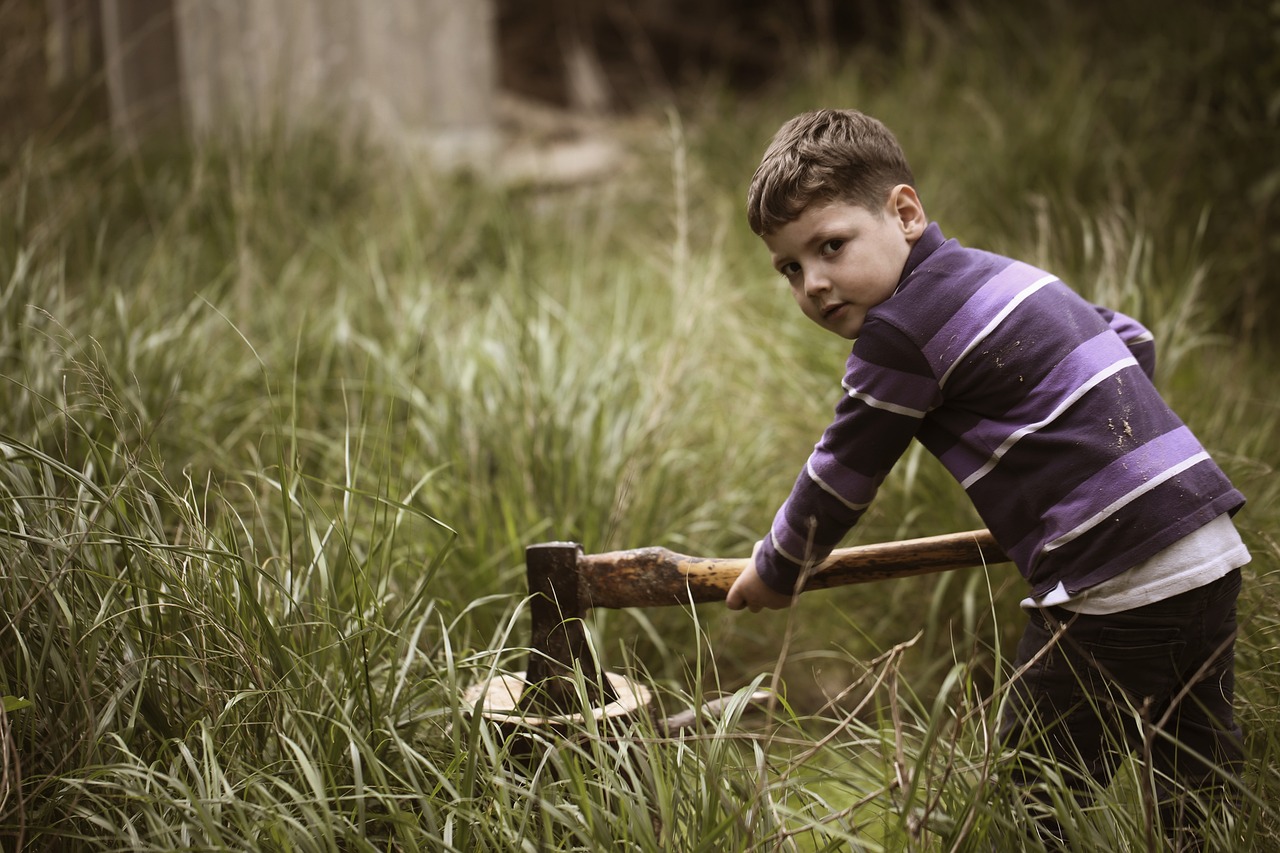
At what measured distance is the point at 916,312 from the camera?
1591mm

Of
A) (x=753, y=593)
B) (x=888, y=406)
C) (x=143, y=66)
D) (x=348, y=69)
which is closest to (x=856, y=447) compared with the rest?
(x=888, y=406)

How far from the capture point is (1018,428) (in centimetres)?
156

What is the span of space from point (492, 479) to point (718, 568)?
0.94 meters

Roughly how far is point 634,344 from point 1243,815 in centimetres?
187

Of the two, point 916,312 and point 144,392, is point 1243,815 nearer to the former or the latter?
point 916,312

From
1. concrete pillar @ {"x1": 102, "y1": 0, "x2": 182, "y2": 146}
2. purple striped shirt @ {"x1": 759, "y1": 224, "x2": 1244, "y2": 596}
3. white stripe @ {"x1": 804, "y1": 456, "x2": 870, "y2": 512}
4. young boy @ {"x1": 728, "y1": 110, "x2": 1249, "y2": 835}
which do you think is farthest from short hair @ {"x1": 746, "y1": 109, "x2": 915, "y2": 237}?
concrete pillar @ {"x1": 102, "y1": 0, "x2": 182, "y2": 146}

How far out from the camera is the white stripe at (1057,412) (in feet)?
5.06

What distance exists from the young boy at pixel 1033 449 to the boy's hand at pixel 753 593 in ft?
0.10

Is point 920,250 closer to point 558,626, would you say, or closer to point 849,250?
point 849,250

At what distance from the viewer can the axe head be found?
175 cm

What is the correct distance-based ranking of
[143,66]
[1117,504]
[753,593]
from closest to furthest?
[1117,504] → [753,593] → [143,66]

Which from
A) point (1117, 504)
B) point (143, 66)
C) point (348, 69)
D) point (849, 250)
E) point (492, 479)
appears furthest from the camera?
point (348, 69)

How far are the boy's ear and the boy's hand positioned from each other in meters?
0.56

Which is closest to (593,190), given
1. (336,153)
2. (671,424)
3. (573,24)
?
(336,153)
